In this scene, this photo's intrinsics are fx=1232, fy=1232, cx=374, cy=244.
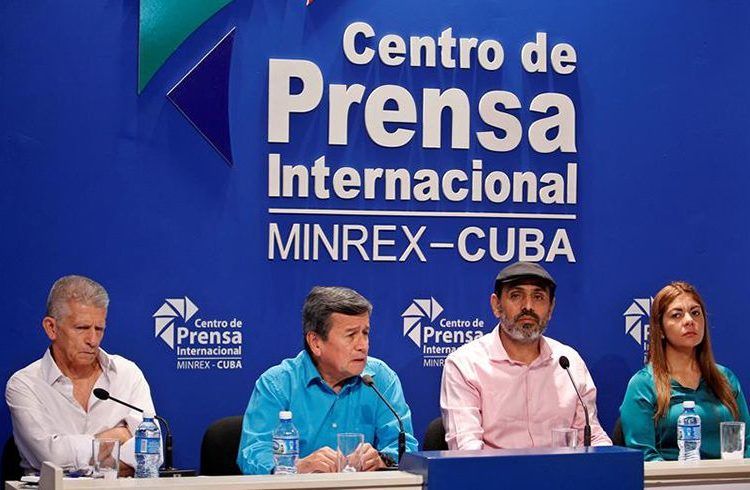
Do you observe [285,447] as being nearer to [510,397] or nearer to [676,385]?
[510,397]

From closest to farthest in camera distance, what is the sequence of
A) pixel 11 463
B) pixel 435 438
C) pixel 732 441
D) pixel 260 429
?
pixel 732 441 < pixel 260 429 < pixel 11 463 < pixel 435 438

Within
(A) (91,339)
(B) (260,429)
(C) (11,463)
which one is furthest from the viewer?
(A) (91,339)

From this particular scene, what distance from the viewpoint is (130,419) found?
466 cm

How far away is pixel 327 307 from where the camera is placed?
4469 mm

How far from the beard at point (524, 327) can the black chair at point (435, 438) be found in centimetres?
46

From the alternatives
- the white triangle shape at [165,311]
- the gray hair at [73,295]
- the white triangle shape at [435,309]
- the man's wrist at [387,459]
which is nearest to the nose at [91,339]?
the gray hair at [73,295]

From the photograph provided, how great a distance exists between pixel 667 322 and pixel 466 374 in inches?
36.5

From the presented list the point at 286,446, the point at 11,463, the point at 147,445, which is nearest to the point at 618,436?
the point at 286,446

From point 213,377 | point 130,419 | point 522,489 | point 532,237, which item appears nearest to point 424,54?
point 532,237

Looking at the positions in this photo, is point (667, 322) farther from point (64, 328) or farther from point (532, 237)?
point (64, 328)

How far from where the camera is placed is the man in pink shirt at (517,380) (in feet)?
15.8

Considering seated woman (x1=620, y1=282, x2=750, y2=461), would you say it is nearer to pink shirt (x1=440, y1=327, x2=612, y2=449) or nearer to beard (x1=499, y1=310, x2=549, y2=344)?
pink shirt (x1=440, y1=327, x2=612, y2=449)

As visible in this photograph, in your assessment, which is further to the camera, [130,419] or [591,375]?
[591,375]

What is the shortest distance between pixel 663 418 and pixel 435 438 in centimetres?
94
